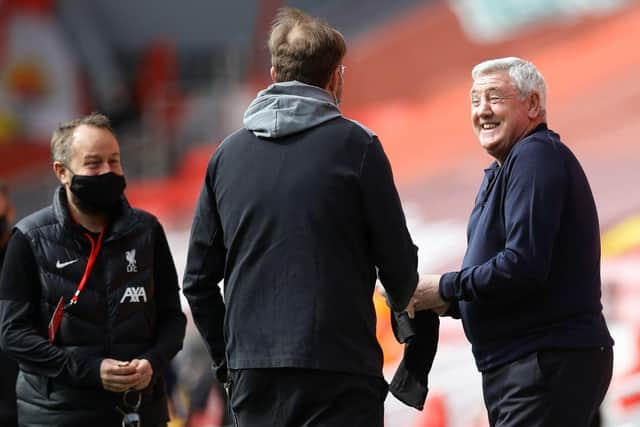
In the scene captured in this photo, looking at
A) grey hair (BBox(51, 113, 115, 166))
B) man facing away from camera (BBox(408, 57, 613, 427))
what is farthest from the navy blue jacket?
grey hair (BBox(51, 113, 115, 166))

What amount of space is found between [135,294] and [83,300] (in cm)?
17

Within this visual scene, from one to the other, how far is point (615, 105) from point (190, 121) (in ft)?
23.6

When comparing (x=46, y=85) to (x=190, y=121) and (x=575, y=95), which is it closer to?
(x=190, y=121)

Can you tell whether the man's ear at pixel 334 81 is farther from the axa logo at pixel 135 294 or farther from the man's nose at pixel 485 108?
the axa logo at pixel 135 294

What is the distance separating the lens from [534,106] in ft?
11.2

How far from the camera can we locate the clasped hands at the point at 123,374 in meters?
3.60

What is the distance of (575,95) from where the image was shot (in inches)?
399

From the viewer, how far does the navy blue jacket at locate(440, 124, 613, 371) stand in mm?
3170

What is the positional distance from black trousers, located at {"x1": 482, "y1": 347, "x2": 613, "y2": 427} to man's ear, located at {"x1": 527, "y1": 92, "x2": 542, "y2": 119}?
70cm

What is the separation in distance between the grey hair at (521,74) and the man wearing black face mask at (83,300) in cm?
123

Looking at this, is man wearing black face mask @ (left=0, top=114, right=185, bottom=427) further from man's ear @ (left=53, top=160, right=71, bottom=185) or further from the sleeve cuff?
the sleeve cuff

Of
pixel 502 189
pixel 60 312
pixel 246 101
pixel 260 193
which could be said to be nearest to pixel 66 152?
pixel 60 312

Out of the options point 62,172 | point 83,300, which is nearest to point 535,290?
point 83,300

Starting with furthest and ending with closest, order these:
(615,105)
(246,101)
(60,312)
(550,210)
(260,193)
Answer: (246,101), (615,105), (60,312), (550,210), (260,193)
